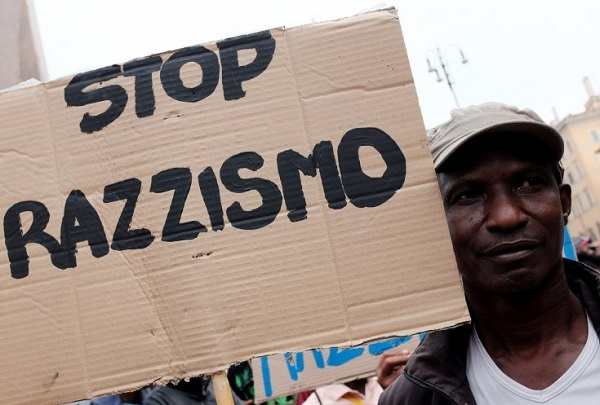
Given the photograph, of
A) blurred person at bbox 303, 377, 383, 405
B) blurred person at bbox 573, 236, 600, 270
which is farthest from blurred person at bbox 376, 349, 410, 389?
blurred person at bbox 573, 236, 600, 270

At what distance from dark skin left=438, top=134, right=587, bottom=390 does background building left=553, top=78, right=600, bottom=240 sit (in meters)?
51.8

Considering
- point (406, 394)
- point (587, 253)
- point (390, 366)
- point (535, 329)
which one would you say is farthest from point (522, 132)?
point (587, 253)

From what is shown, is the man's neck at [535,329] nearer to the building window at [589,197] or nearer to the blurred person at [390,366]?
the blurred person at [390,366]

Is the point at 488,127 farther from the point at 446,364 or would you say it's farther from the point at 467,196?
the point at 446,364

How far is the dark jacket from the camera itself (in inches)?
60.0

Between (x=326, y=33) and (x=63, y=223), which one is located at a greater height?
(x=326, y=33)

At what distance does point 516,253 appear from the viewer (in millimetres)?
1465

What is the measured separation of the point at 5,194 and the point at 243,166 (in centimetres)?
59

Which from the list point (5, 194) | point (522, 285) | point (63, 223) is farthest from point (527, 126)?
point (5, 194)

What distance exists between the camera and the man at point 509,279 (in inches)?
58.1

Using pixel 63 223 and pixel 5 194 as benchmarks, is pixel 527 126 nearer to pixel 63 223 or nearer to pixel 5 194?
pixel 63 223

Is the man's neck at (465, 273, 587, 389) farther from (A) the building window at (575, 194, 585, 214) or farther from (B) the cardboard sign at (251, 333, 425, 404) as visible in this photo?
(A) the building window at (575, 194, 585, 214)

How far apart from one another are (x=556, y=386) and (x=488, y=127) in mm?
645

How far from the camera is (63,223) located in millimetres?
1456
